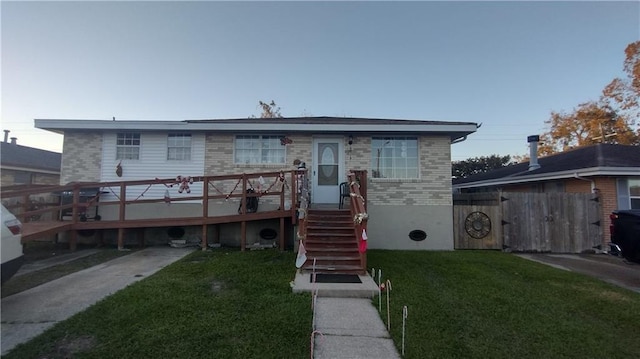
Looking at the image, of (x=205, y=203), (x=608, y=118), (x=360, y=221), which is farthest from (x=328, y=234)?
(x=608, y=118)

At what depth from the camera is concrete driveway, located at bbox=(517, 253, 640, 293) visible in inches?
251

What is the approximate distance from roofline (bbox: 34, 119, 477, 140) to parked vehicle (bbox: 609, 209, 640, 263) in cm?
423

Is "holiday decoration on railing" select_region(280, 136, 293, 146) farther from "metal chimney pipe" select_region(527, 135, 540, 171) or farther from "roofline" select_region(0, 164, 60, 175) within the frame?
"roofline" select_region(0, 164, 60, 175)

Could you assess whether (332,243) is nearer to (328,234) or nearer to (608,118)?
(328,234)

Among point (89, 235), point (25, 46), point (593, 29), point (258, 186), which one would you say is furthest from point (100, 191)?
point (593, 29)

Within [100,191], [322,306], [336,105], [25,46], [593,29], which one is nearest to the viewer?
[322,306]

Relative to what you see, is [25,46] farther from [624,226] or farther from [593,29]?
[593,29]

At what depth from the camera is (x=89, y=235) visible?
30.1 ft

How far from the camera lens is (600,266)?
761 cm

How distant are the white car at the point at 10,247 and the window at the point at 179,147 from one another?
562cm

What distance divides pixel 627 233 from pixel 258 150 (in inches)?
407

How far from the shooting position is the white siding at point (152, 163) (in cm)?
963

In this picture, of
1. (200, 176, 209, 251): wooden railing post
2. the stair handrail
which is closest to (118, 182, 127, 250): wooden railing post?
(200, 176, 209, 251): wooden railing post

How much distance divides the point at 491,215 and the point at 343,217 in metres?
5.21
